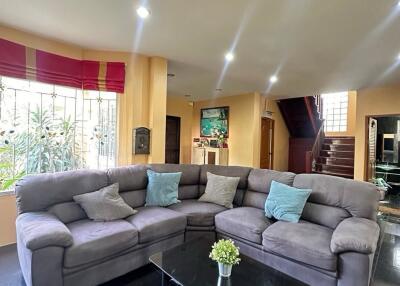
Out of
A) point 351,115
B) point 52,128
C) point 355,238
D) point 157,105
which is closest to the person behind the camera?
point 355,238

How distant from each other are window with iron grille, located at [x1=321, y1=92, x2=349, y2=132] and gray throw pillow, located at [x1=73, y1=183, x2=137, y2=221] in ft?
27.9

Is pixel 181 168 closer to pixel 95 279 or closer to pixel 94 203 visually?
pixel 94 203

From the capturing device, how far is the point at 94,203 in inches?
96.6

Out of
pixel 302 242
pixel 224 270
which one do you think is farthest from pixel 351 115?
pixel 224 270

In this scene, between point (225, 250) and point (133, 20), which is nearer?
point (225, 250)

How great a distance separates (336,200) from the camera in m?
2.55

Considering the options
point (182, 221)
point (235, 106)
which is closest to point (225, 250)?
point (182, 221)

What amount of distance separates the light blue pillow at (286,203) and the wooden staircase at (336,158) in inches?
190

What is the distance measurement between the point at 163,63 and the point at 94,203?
239 centimetres

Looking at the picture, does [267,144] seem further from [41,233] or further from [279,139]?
[41,233]

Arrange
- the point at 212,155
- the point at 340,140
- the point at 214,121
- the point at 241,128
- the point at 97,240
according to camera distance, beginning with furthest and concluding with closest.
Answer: the point at 340,140, the point at 214,121, the point at 212,155, the point at 241,128, the point at 97,240

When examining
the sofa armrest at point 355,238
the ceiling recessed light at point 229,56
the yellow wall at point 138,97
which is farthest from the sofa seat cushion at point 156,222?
the ceiling recessed light at point 229,56

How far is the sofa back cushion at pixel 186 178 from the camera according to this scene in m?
3.34

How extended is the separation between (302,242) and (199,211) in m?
1.17
